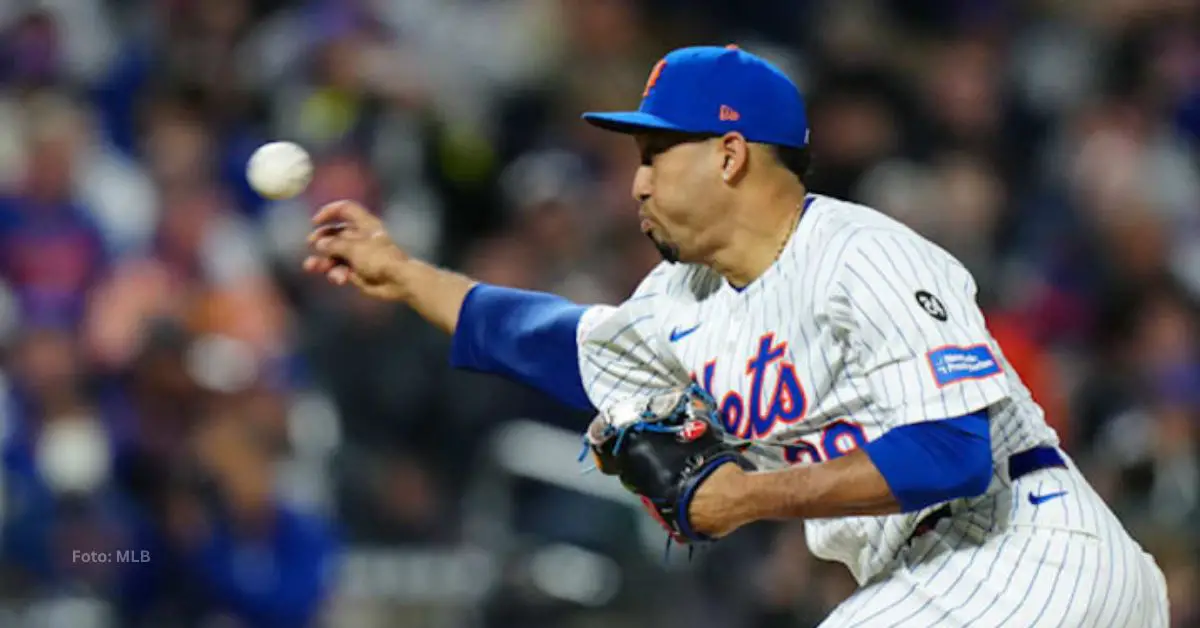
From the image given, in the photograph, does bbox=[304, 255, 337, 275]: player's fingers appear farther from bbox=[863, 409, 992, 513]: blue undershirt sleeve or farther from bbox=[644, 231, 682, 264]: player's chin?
bbox=[863, 409, 992, 513]: blue undershirt sleeve

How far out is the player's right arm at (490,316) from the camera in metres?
4.18

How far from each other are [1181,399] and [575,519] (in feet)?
8.74

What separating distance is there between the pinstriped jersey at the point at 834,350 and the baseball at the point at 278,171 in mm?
842

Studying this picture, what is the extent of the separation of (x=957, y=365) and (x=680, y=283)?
3.02ft

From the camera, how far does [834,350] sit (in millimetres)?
3578

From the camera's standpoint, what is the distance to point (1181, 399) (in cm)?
760

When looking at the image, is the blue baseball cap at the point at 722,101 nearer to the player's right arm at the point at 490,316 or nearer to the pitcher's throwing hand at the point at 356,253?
the player's right arm at the point at 490,316

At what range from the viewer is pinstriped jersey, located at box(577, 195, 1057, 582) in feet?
11.1

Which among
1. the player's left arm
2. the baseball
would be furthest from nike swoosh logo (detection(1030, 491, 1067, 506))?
the baseball

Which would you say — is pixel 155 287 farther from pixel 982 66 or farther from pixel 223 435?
pixel 982 66

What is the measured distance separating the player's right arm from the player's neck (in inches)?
17.3

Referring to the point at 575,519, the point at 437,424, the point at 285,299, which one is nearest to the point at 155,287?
the point at 285,299

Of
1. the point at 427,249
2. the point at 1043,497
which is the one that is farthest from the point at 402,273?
the point at 427,249

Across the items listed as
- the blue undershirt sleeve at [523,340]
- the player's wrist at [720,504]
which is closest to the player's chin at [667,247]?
the blue undershirt sleeve at [523,340]
